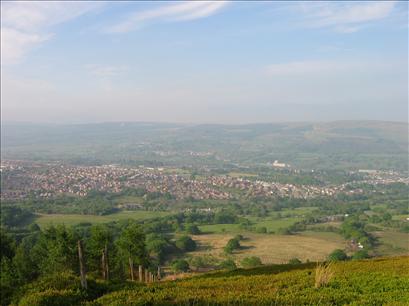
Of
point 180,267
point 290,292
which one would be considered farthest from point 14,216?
point 290,292

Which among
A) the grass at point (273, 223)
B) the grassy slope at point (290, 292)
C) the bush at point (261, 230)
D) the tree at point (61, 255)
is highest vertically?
the grassy slope at point (290, 292)

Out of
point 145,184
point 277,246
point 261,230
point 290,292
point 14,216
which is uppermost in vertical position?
point 290,292

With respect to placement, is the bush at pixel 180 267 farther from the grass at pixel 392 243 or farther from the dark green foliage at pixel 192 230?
the grass at pixel 392 243

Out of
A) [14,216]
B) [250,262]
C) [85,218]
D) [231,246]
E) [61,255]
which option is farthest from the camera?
[85,218]

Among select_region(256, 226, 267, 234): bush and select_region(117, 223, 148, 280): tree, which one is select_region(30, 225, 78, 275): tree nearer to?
select_region(117, 223, 148, 280): tree

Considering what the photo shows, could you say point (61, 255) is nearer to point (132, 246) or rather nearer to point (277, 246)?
point (132, 246)

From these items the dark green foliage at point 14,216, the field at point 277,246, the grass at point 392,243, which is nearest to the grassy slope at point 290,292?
the field at point 277,246

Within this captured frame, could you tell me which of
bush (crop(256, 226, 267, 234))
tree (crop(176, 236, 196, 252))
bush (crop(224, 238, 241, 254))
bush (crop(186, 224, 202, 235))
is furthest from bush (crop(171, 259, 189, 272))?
bush (crop(256, 226, 267, 234))

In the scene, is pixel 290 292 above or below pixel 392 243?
above
